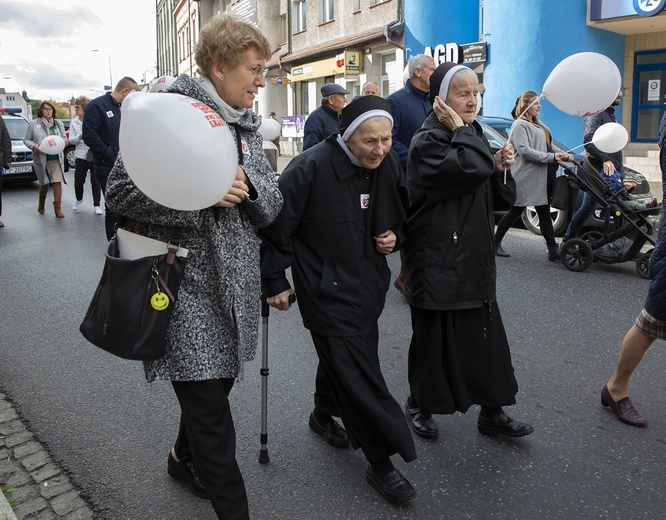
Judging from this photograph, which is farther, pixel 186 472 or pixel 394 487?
pixel 186 472

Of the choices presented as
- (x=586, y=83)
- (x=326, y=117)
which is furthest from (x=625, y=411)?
(x=326, y=117)

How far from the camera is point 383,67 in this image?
76.1 ft

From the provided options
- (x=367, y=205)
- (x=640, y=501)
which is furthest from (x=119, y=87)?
(x=640, y=501)

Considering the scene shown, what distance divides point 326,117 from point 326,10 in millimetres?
20902

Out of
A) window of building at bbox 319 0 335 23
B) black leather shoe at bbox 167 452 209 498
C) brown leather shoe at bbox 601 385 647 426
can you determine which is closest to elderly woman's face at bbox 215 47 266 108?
black leather shoe at bbox 167 452 209 498

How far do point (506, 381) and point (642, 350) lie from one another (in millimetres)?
815

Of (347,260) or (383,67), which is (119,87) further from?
(383,67)

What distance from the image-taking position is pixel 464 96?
10.5 feet

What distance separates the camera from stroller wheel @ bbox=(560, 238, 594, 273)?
7008 millimetres

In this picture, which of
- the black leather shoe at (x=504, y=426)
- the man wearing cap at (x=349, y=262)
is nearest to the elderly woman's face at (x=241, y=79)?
the man wearing cap at (x=349, y=262)

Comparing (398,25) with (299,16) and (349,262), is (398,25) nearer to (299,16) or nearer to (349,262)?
(299,16)

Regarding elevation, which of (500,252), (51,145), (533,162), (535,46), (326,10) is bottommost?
(500,252)

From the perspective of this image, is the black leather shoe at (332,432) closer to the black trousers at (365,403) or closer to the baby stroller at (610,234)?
the black trousers at (365,403)

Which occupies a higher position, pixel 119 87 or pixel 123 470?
pixel 119 87
